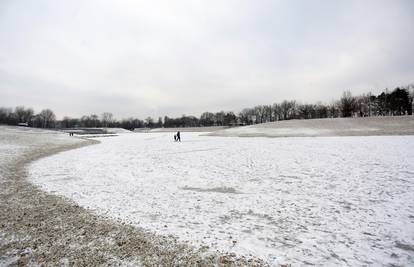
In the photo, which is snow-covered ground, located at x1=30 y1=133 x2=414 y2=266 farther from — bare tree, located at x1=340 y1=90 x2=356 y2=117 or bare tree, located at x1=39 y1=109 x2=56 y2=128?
bare tree, located at x1=39 y1=109 x2=56 y2=128

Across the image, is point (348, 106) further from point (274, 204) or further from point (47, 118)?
point (47, 118)

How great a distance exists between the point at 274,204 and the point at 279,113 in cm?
15343

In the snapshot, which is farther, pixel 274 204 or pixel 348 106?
pixel 348 106

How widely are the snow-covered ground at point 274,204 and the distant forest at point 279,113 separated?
341 feet

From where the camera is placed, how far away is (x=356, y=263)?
5.35 meters

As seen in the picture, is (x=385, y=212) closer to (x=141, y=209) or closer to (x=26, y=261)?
(x=141, y=209)

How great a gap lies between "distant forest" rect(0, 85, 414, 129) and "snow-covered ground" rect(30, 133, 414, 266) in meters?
104

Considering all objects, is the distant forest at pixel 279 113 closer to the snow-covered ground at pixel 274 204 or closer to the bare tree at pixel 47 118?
the bare tree at pixel 47 118

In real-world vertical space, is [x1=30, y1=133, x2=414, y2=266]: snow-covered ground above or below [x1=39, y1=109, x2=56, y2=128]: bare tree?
below

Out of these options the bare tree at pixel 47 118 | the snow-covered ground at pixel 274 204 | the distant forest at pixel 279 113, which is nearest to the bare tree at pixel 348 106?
the distant forest at pixel 279 113

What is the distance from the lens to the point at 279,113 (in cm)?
15488

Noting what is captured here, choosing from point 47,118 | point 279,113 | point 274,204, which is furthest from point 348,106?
point 47,118

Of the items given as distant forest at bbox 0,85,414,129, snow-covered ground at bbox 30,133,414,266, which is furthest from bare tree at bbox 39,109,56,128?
snow-covered ground at bbox 30,133,414,266

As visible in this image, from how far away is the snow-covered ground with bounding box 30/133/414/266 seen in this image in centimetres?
614
